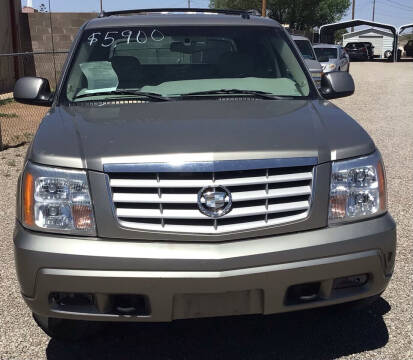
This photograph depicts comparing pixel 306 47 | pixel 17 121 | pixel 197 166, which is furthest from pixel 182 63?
pixel 306 47

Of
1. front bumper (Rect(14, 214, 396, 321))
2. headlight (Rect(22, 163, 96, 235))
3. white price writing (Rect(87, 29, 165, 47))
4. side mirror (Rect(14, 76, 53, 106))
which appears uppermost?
white price writing (Rect(87, 29, 165, 47))

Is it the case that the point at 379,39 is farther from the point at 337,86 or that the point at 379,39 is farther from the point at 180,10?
the point at 337,86

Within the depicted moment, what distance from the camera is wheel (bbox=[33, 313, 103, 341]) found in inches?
127

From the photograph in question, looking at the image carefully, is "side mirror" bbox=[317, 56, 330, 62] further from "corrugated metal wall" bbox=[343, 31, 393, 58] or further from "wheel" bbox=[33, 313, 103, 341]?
"corrugated metal wall" bbox=[343, 31, 393, 58]

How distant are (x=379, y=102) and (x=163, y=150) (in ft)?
46.1

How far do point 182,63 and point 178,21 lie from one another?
451 millimetres

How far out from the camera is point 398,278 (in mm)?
4203

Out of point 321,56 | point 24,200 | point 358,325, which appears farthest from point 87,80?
point 321,56

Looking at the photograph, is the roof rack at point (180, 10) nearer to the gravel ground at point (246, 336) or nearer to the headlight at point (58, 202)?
the gravel ground at point (246, 336)

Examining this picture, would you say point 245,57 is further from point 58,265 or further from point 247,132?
point 58,265

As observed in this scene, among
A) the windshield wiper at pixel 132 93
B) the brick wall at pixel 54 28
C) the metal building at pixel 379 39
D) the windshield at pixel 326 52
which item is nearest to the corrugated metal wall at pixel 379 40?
the metal building at pixel 379 39

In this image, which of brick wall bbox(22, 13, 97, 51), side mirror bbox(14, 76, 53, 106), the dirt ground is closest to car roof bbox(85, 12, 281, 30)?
side mirror bbox(14, 76, 53, 106)

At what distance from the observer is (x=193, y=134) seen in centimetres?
294

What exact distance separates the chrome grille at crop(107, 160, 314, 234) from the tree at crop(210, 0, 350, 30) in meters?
48.4
